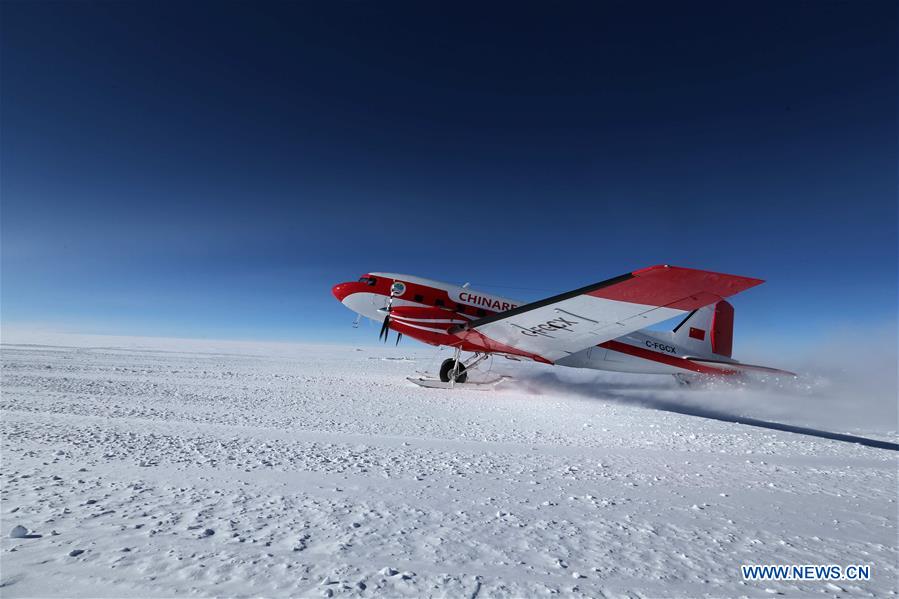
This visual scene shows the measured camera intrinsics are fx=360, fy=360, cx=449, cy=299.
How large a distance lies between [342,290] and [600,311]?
423 inches

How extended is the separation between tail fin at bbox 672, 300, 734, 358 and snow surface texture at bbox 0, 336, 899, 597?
9559mm

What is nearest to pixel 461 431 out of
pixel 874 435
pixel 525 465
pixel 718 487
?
pixel 525 465

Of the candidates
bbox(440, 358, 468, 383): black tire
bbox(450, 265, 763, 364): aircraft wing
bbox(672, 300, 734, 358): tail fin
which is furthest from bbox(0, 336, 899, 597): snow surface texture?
bbox(672, 300, 734, 358): tail fin

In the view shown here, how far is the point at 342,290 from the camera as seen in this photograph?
52.2 ft

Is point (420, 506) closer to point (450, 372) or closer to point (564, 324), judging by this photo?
point (564, 324)

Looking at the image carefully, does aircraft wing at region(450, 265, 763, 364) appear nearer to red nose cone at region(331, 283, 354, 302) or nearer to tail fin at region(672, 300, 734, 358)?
red nose cone at region(331, 283, 354, 302)

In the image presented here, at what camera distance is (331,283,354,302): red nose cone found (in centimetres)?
1584

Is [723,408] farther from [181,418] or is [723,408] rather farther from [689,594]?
[181,418]

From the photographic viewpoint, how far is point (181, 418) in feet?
24.0

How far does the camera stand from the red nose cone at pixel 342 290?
52.0 feet

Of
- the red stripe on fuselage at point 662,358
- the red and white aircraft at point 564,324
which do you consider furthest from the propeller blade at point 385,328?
the red stripe on fuselage at point 662,358

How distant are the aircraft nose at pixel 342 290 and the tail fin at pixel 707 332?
15.1 m

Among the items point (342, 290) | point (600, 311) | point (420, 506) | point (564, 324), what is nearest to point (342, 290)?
point (342, 290)

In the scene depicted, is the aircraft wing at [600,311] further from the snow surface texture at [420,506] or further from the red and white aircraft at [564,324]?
the snow surface texture at [420,506]
